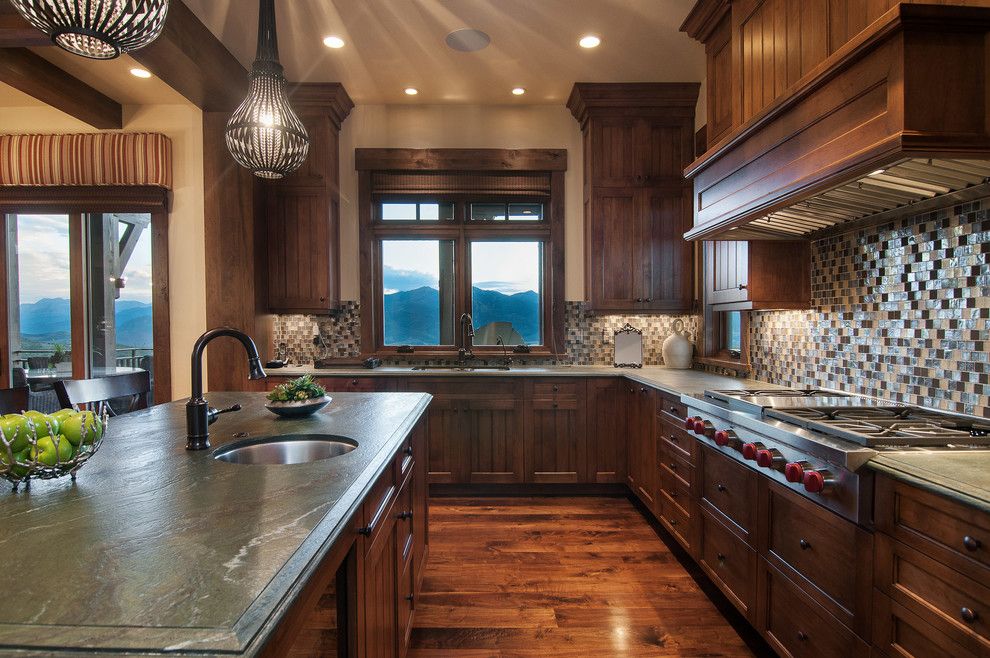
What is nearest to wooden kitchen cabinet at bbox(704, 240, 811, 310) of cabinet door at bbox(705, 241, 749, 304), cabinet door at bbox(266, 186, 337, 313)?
cabinet door at bbox(705, 241, 749, 304)

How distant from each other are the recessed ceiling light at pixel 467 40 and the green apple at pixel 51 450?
309 centimetres

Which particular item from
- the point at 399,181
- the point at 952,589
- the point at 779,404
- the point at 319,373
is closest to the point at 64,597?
the point at 952,589

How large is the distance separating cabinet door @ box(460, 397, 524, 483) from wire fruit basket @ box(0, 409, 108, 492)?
2.83 m

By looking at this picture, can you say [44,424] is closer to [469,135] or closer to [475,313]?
[475,313]

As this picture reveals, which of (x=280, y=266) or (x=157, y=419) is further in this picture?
(x=280, y=266)

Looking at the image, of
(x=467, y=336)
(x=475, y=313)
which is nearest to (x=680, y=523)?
(x=467, y=336)

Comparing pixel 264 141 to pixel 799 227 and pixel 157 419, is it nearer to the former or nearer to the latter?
pixel 157 419

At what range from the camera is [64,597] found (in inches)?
26.9

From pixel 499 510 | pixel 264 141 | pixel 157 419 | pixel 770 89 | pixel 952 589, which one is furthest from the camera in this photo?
pixel 499 510

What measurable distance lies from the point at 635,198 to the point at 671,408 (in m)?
1.82

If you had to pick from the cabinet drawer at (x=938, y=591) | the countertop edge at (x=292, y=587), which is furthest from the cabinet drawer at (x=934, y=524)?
the countertop edge at (x=292, y=587)

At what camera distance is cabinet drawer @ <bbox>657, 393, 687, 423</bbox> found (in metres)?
2.83

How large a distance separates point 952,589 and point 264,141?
2542 mm

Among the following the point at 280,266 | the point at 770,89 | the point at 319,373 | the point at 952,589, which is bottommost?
the point at 952,589
